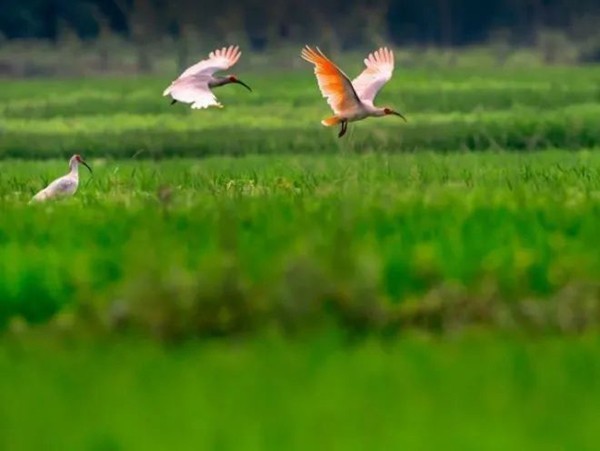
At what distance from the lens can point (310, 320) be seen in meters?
9.03

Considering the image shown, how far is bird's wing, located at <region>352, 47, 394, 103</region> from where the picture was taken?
1560 cm

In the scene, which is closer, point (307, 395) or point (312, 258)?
point (307, 395)

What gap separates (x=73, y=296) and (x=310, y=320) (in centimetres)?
146

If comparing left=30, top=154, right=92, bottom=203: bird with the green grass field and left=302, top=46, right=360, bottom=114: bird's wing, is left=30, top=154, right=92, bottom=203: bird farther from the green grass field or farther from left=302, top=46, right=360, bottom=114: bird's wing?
left=302, top=46, right=360, bottom=114: bird's wing

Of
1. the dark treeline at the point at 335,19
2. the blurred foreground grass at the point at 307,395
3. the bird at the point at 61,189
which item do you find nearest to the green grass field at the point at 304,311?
the blurred foreground grass at the point at 307,395

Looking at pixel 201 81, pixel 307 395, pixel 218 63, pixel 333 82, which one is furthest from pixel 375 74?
pixel 307 395

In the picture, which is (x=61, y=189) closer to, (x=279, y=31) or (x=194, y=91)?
(x=194, y=91)

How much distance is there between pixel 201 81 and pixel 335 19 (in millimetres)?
45694

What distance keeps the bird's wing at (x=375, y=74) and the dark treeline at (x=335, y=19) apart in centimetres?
3887

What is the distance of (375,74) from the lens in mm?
15891

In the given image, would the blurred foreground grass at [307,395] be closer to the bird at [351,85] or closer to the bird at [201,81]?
the bird at [351,85]

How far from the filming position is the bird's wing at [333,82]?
13.7 metres

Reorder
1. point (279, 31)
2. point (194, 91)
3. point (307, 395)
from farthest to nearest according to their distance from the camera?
point (279, 31)
point (194, 91)
point (307, 395)

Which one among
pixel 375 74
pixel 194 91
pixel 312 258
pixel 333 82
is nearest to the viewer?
pixel 312 258
